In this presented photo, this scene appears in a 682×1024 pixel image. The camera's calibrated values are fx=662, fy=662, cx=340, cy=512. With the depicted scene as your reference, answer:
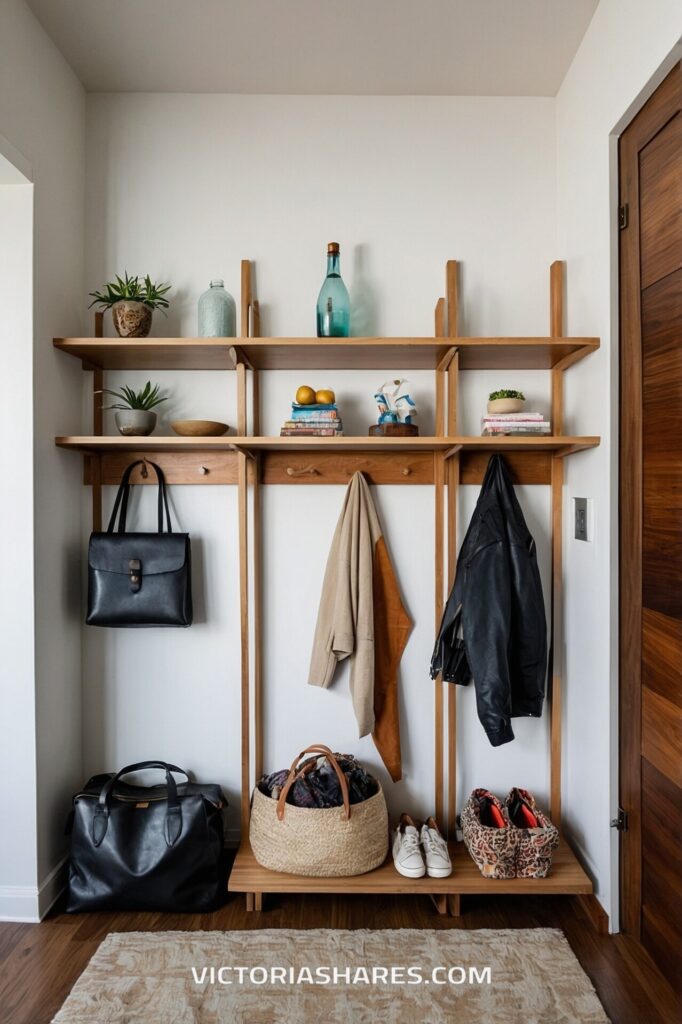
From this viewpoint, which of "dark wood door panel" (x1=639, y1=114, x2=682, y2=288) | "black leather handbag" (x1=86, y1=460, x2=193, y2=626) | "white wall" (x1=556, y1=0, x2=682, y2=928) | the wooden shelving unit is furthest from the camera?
"black leather handbag" (x1=86, y1=460, x2=193, y2=626)

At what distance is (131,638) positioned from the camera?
7.68 feet

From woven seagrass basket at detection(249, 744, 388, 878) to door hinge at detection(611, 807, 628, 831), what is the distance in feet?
2.27

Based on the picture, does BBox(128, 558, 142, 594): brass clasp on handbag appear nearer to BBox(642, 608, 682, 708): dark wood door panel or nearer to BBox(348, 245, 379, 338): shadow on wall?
BBox(348, 245, 379, 338): shadow on wall

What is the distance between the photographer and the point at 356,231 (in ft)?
7.61

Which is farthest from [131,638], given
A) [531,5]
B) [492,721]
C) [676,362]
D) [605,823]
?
[531,5]

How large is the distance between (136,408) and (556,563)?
4.98 ft

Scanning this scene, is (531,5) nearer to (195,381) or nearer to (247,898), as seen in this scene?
(195,381)

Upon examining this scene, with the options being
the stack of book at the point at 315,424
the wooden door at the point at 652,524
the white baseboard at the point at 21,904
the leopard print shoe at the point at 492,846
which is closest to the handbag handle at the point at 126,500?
the stack of book at the point at 315,424

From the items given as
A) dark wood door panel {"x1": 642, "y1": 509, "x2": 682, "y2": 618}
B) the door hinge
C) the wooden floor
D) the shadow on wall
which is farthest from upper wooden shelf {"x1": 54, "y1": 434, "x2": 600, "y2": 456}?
the wooden floor

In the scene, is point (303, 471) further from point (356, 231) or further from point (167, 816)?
point (167, 816)

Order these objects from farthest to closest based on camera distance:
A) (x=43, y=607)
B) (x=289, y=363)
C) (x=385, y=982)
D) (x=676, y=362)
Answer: (x=289, y=363) < (x=43, y=607) < (x=385, y=982) < (x=676, y=362)

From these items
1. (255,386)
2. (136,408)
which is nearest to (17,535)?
(136,408)

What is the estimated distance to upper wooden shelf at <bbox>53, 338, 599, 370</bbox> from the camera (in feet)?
6.56

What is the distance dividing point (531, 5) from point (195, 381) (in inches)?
59.9
